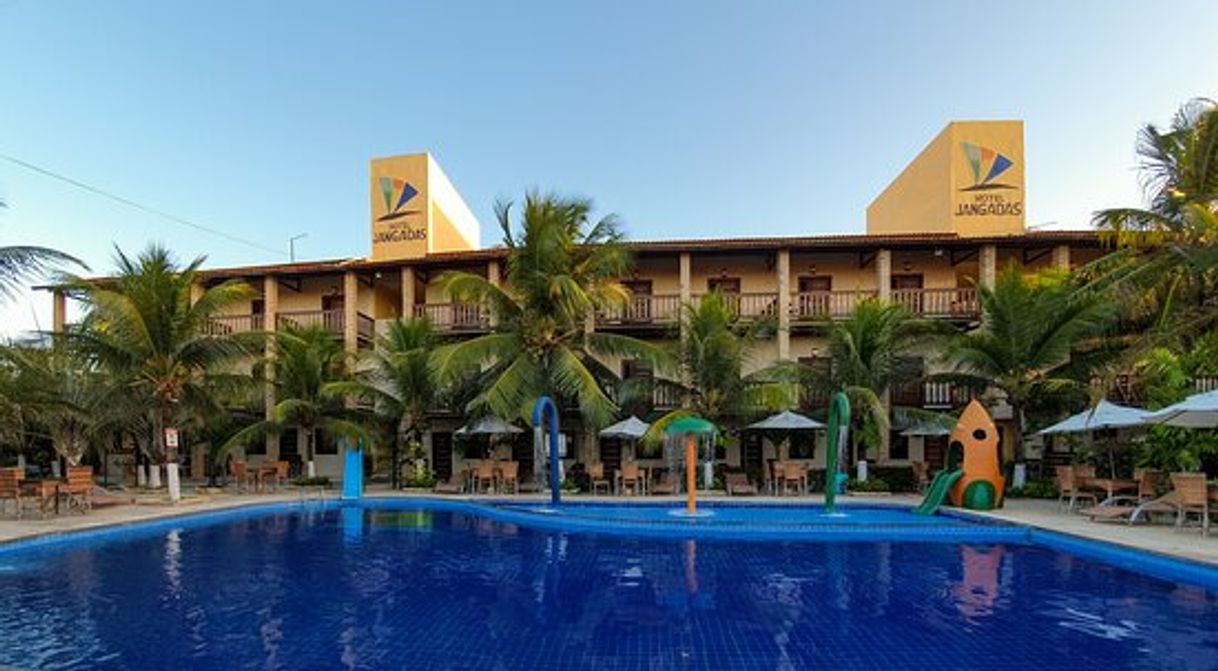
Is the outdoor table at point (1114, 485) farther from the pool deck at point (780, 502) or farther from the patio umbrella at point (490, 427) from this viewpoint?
the patio umbrella at point (490, 427)

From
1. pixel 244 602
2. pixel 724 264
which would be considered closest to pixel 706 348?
pixel 724 264

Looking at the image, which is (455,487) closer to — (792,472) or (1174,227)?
(792,472)

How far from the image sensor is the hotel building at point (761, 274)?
1969cm

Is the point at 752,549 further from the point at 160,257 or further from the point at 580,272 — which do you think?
the point at 160,257

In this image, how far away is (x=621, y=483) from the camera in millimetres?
18000

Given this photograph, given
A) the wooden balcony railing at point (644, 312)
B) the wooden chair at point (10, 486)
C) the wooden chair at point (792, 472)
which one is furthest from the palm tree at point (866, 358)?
the wooden chair at point (10, 486)

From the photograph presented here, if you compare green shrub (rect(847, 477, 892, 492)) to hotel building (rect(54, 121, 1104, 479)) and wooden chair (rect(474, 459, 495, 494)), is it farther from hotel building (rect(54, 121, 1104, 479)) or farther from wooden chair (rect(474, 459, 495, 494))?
wooden chair (rect(474, 459, 495, 494))

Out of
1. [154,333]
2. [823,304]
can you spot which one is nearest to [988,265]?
[823,304]

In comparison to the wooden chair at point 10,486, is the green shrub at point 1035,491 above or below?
below

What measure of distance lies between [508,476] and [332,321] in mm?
8386

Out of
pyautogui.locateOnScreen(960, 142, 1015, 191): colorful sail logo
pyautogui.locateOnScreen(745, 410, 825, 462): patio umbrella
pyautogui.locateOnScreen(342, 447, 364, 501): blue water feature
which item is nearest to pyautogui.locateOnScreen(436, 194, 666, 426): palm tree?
pyautogui.locateOnScreen(745, 410, 825, 462): patio umbrella

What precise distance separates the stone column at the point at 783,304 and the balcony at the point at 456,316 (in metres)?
7.73

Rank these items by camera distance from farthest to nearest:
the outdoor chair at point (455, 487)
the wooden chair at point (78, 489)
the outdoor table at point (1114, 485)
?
the outdoor chair at point (455, 487) → the wooden chair at point (78, 489) → the outdoor table at point (1114, 485)

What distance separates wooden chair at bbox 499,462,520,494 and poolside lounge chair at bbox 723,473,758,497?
4.86 metres
